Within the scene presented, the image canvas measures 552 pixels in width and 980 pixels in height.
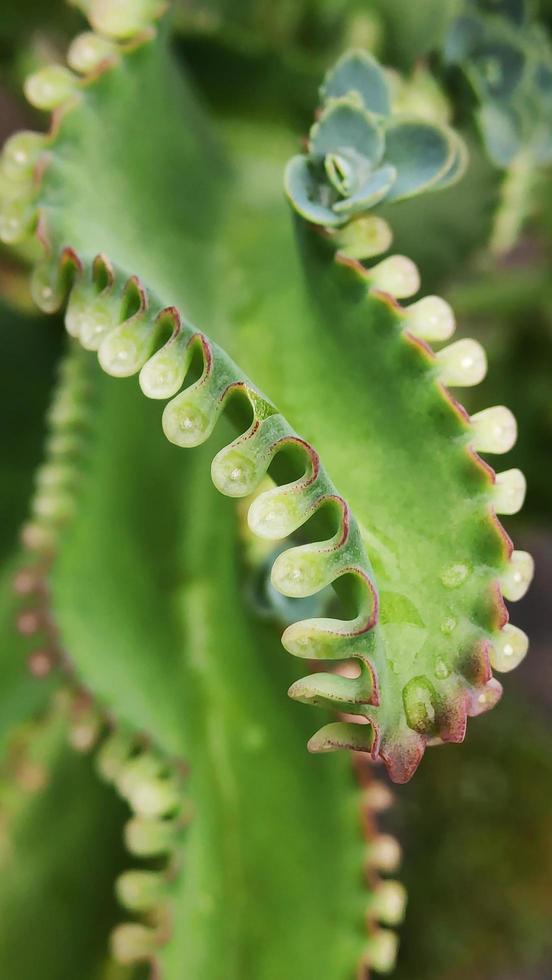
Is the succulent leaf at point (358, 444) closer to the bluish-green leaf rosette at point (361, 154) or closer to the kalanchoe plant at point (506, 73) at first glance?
the bluish-green leaf rosette at point (361, 154)

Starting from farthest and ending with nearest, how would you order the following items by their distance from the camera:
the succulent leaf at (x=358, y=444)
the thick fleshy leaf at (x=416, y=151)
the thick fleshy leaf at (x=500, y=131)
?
1. the thick fleshy leaf at (x=500, y=131)
2. the thick fleshy leaf at (x=416, y=151)
3. the succulent leaf at (x=358, y=444)

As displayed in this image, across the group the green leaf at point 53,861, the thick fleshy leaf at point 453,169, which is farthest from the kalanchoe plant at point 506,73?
the green leaf at point 53,861

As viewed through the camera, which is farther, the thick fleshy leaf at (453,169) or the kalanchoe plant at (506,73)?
the kalanchoe plant at (506,73)

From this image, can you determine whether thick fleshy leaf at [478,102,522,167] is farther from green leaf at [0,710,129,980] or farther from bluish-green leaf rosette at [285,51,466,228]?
green leaf at [0,710,129,980]

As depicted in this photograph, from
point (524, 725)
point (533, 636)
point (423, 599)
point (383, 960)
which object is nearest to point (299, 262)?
point (423, 599)

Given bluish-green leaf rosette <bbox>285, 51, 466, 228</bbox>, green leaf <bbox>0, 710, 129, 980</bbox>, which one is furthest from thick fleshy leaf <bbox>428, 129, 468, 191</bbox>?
green leaf <bbox>0, 710, 129, 980</bbox>

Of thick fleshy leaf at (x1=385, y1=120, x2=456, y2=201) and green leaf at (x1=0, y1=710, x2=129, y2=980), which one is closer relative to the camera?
thick fleshy leaf at (x1=385, y1=120, x2=456, y2=201)

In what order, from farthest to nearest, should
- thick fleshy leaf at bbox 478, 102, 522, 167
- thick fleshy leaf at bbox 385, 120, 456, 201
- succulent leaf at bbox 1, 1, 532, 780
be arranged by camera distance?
thick fleshy leaf at bbox 478, 102, 522, 167
thick fleshy leaf at bbox 385, 120, 456, 201
succulent leaf at bbox 1, 1, 532, 780
